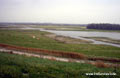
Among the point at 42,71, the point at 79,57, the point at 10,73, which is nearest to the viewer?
the point at 10,73

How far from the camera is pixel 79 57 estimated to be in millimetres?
20000

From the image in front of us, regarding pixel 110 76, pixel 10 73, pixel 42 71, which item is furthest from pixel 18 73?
pixel 110 76

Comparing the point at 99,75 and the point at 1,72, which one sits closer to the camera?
the point at 1,72

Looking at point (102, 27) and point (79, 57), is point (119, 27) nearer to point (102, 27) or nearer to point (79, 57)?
point (102, 27)

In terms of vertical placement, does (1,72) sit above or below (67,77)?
above

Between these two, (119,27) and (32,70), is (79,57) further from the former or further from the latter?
(119,27)

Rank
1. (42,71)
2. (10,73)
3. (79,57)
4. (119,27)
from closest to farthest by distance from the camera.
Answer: (10,73)
(42,71)
(79,57)
(119,27)

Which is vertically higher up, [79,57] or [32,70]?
[32,70]

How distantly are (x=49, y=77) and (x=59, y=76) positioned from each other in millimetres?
647

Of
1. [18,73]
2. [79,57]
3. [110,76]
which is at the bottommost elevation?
[79,57]

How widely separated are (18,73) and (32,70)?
1.02 metres

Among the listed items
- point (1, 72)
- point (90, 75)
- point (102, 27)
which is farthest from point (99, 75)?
point (102, 27)

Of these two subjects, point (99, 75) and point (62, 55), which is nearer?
point (99, 75)

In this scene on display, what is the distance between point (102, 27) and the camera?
12181 cm
